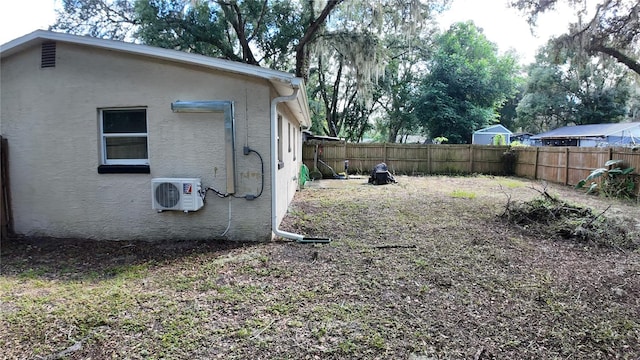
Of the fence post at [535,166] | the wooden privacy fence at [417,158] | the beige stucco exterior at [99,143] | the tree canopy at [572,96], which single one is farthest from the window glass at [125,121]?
the tree canopy at [572,96]

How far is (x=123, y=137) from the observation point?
519 centimetres

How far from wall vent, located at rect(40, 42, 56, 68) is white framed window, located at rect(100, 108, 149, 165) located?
3.16 feet

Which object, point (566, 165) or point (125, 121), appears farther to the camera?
point (566, 165)

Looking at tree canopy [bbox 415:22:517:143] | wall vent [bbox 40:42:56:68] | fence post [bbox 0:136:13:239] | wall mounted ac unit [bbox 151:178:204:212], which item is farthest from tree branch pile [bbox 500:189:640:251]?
tree canopy [bbox 415:22:517:143]

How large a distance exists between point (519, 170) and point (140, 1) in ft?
55.6

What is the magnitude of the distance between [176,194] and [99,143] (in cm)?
146

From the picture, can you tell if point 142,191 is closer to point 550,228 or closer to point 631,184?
point 550,228

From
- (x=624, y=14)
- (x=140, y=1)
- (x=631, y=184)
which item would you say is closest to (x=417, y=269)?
(x=631, y=184)

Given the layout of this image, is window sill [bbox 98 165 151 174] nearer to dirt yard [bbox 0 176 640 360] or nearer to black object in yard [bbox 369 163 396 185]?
dirt yard [bbox 0 176 640 360]

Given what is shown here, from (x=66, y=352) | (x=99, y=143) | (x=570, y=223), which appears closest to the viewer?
(x=66, y=352)

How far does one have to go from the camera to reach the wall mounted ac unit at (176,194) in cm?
480

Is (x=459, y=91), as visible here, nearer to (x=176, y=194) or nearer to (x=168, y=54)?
(x=168, y=54)

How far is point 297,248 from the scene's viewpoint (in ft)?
15.9

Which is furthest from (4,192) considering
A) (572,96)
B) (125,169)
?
(572,96)
